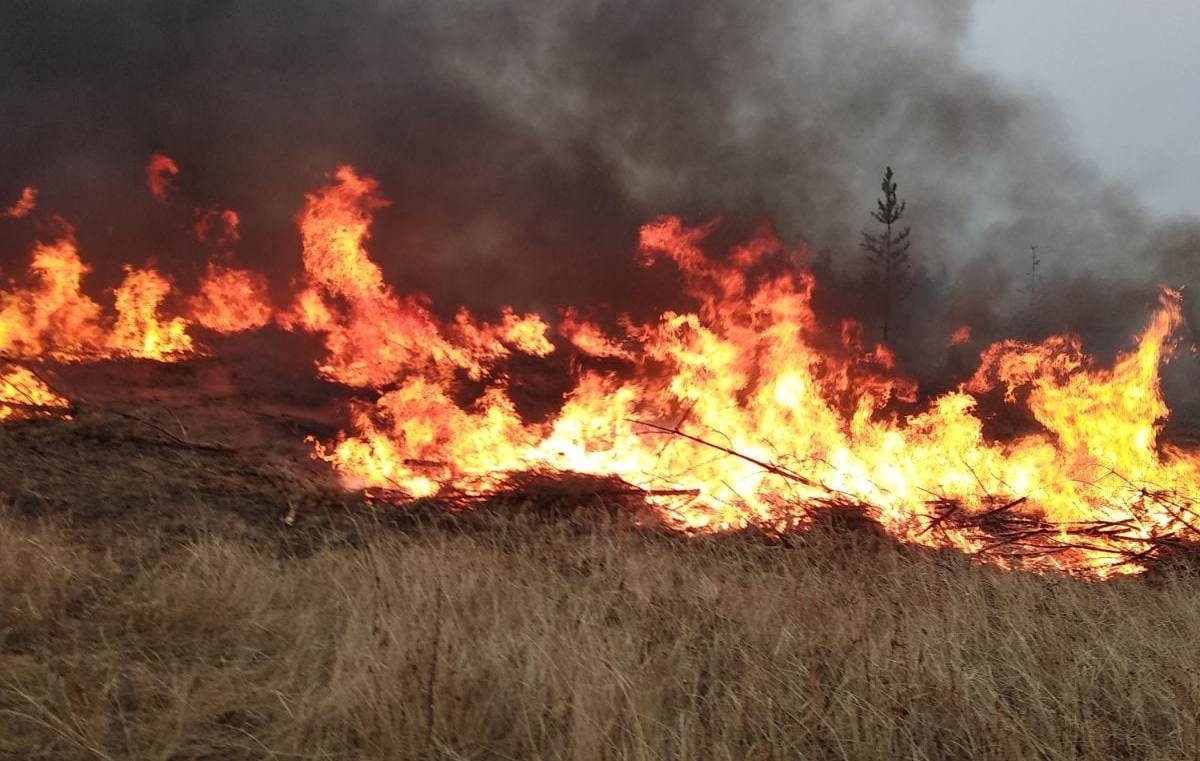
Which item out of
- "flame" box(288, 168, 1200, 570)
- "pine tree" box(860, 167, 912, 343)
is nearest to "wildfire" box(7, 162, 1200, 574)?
"flame" box(288, 168, 1200, 570)

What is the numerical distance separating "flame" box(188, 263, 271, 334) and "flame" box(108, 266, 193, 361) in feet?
1.32

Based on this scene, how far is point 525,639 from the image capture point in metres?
4.20

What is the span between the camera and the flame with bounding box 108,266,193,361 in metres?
9.02

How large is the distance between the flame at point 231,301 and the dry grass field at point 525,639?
331cm

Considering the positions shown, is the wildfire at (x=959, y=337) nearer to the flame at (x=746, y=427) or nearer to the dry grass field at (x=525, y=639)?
the flame at (x=746, y=427)

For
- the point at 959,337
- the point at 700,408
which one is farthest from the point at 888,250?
the point at 700,408

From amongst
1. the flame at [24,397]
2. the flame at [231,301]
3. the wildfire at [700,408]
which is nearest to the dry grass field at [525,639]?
the flame at [24,397]

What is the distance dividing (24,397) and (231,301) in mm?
3086

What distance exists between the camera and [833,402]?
8.90 meters

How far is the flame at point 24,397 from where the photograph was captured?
730 centimetres

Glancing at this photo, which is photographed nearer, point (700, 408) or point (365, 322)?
point (700, 408)

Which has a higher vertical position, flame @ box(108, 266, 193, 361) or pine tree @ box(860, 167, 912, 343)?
pine tree @ box(860, 167, 912, 343)

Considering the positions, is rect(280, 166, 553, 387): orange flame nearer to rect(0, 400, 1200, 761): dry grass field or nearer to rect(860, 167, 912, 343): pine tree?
rect(0, 400, 1200, 761): dry grass field

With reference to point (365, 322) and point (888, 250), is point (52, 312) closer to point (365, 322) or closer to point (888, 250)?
point (365, 322)
